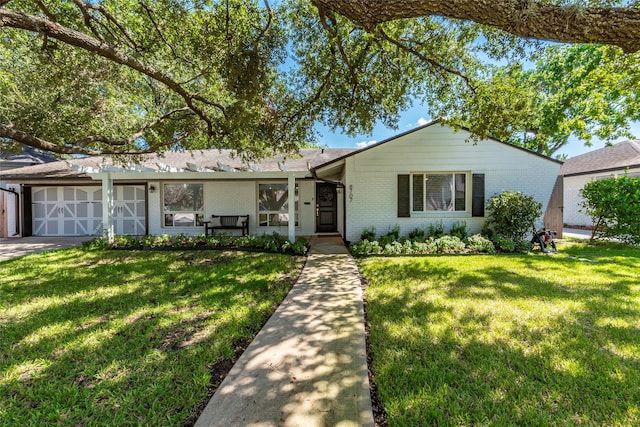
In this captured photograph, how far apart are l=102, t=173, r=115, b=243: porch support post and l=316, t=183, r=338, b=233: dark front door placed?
803cm

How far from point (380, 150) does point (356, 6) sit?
21.5 ft

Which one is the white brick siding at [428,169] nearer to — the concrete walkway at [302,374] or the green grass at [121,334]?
the green grass at [121,334]

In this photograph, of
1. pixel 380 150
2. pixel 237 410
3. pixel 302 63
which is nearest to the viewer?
pixel 237 410

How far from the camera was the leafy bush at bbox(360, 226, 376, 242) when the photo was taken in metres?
9.06

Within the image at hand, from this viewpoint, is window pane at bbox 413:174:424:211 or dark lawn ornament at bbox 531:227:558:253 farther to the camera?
window pane at bbox 413:174:424:211

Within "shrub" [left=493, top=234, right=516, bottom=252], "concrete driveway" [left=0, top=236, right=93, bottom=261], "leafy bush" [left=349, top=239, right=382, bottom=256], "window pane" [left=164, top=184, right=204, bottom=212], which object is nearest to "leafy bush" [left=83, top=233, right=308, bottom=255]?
"concrete driveway" [left=0, top=236, right=93, bottom=261]

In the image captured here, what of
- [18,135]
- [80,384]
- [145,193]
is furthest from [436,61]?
[145,193]

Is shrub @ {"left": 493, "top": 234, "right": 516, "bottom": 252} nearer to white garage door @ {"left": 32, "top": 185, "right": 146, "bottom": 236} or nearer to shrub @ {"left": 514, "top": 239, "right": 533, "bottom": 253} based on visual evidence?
shrub @ {"left": 514, "top": 239, "right": 533, "bottom": 253}

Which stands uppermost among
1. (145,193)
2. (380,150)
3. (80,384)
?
(380,150)

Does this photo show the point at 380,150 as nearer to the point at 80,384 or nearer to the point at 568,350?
the point at 568,350

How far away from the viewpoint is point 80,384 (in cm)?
249

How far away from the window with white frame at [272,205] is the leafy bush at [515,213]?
8165mm

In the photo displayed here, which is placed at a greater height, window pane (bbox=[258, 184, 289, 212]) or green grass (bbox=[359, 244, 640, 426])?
window pane (bbox=[258, 184, 289, 212])

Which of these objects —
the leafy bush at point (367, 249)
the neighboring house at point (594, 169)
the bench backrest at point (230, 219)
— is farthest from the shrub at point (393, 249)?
the neighboring house at point (594, 169)
